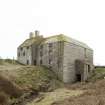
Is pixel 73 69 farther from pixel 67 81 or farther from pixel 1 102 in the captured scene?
pixel 1 102

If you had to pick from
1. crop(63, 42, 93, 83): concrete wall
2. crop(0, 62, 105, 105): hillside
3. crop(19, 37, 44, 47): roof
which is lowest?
crop(0, 62, 105, 105): hillside

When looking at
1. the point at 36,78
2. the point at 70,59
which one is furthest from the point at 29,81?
the point at 70,59

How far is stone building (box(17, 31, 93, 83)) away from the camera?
5419 cm

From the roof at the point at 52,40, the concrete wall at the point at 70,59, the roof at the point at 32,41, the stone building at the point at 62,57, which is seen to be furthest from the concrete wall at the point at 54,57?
the roof at the point at 32,41

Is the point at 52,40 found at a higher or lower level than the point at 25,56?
higher

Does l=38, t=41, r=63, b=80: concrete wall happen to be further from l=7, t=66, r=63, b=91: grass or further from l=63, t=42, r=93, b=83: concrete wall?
l=7, t=66, r=63, b=91: grass

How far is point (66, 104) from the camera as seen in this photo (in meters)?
27.2

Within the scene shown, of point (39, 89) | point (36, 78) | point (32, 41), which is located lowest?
point (39, 89)

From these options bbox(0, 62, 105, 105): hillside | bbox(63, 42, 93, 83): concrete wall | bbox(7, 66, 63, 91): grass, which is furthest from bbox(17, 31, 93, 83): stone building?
bbox(7, 66, 63, 91): grass

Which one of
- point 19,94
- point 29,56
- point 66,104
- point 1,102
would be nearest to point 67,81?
point 29,56

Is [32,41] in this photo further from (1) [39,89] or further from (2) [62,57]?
(1) [39,89]

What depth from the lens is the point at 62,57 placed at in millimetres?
54000

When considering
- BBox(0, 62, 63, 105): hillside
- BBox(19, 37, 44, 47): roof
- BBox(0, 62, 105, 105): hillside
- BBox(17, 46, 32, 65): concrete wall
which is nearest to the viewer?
BBox(0, 62, 105, 105): hillside

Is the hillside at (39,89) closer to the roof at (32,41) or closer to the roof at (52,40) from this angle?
the roof at (52,40)
